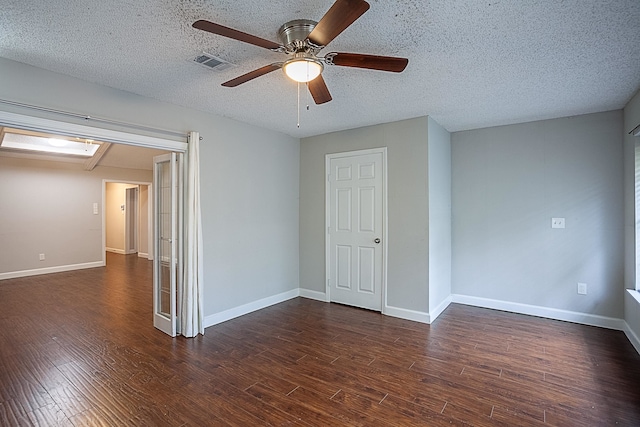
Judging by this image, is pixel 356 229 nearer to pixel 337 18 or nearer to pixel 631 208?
pixel 631 208

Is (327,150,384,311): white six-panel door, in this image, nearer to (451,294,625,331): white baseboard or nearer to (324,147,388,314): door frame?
(324,147,388,314): door frame

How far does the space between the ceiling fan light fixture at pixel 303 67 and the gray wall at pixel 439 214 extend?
7.62 feet

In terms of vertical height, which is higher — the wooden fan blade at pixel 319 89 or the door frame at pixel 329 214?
the wooden fan blade at pixel 319 89

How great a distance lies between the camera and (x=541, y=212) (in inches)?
164

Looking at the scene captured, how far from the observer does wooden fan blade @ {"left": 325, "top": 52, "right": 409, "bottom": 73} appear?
1947 mm

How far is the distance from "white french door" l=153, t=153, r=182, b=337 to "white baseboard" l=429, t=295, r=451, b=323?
2968 mm

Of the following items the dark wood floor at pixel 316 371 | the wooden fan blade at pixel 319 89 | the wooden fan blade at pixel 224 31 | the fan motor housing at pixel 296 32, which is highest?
the fan motor housing at pixel 296 32

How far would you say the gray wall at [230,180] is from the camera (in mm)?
2773

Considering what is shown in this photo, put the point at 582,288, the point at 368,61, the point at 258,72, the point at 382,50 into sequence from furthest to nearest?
the point at 582,288, the point at 382,50, the point at 258,72, the point at 368,61

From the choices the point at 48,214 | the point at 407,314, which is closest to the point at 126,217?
the point at 48,214

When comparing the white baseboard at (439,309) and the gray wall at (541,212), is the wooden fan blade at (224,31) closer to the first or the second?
the white baseboard at (439,309)

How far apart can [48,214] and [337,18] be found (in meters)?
8.11

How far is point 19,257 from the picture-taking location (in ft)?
21.4

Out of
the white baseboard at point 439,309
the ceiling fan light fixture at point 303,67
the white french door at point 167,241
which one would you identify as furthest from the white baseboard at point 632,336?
the white french door at point 167,241
